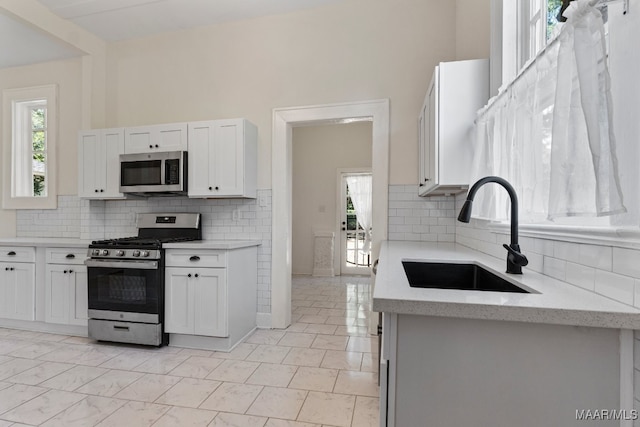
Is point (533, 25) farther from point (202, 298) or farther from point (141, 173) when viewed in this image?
point (141, 173)

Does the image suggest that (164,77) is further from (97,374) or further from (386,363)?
(386,363)

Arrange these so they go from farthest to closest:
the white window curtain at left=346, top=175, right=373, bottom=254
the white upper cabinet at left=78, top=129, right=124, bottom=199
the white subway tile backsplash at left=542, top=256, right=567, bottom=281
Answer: the white window curtain at left=346, top=175, right=373, bottom=254, the white upper cabinet at left=78, top=129, right=124, bottom=199, the white subway tile backsplash at left=542, top=256, right=567, bottom=281

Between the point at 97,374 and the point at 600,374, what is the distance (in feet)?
9.56

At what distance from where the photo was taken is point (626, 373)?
772 mm

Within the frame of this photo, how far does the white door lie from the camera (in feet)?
20.8

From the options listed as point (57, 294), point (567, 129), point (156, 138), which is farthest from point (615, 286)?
point (57, 294)

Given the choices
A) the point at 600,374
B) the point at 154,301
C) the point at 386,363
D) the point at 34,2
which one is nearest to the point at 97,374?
the point at 154,301

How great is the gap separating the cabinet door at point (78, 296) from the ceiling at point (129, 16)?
Result: 2.52 m

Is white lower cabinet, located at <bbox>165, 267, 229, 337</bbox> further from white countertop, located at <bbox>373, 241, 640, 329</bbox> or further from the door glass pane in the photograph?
the door glass pane

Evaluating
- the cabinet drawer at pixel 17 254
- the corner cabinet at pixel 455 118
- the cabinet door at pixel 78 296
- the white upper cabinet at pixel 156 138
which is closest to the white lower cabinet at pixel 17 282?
the cabinet drawer at pixel 17 254

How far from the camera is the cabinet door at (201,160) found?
3.21m

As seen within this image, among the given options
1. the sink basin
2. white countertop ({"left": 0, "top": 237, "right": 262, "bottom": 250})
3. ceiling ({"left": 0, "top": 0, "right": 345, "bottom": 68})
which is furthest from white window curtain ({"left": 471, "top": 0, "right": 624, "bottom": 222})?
ceiling ({"left": 0, "top": 0, "right": 345, "bottom": 68})

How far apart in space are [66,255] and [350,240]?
14.8 feet

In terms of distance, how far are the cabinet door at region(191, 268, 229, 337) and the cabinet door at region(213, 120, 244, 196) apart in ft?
2.76
